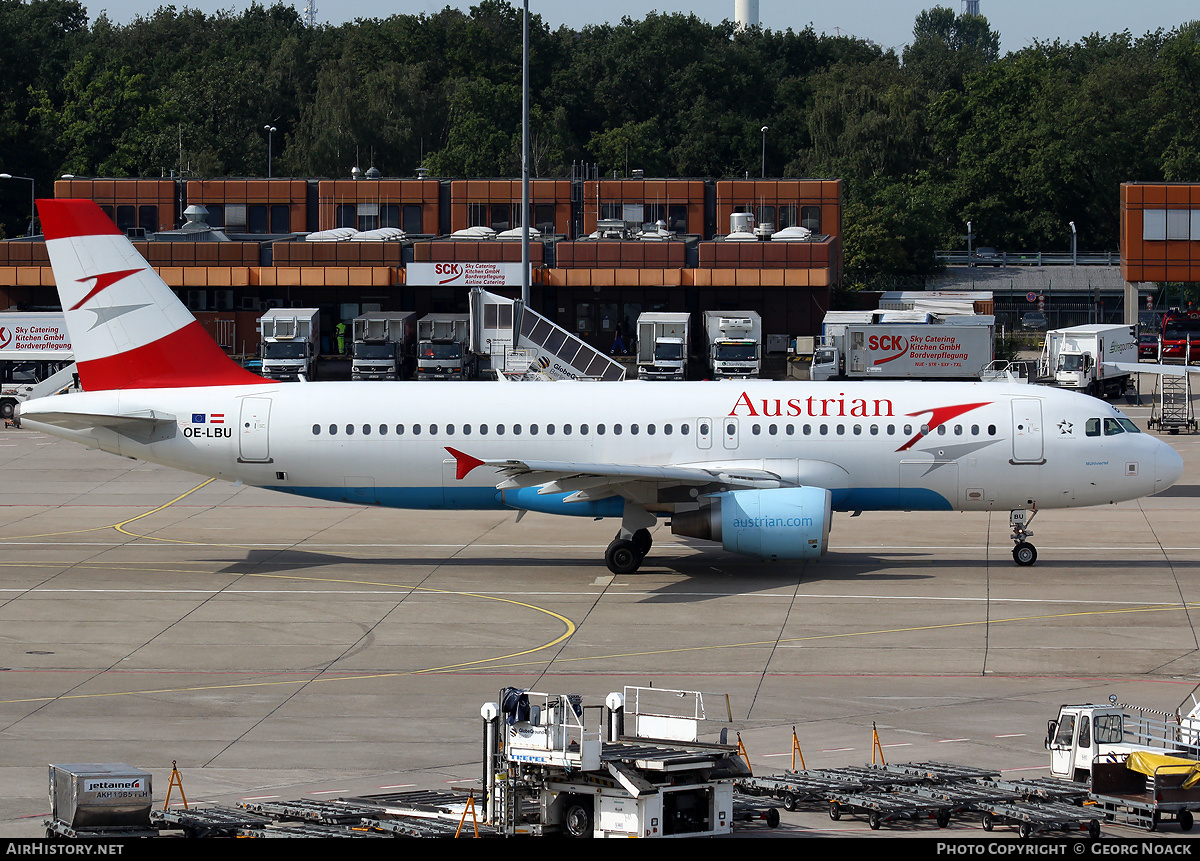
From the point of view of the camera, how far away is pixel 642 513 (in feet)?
117

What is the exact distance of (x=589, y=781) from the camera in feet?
56.9

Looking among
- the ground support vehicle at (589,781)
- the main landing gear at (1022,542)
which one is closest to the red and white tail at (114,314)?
the main landing gear at (1022,542)

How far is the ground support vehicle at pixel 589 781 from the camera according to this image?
17078 millimetres

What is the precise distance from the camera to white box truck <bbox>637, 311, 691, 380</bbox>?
80.1 meters

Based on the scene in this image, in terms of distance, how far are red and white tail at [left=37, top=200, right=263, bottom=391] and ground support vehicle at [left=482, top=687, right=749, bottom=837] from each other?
21.6 m

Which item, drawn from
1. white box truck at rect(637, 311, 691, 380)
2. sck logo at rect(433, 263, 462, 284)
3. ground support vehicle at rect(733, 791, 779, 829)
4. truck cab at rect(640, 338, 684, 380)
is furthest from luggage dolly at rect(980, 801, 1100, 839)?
A: sck logo at rect(433, 263, 462, 284)

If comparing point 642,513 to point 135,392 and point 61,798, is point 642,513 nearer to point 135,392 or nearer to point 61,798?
point 135,392

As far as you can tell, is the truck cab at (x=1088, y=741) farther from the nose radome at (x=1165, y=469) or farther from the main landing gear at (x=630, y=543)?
the nose radome at (x=1165, y=469)

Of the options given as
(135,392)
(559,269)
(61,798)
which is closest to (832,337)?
(559,269)

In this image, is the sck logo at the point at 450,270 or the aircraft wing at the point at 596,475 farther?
the sck logo at the point at 450,270

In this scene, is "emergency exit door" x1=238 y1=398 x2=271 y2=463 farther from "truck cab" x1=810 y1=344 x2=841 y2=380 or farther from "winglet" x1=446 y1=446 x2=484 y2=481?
"truck cab" x1=810 y1=344 x2=841 y2=380

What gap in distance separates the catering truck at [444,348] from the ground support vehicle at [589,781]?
61684mm

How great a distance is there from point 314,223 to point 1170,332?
58168 mm

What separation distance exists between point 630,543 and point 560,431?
10.9ft
